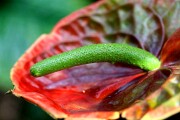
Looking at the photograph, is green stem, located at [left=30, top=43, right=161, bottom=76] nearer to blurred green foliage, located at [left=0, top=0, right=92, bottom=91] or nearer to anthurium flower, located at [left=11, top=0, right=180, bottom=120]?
anthurium flower, located at [left=11, top=0, right=180, bottom=120]

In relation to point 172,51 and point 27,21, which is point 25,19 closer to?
point 27,21

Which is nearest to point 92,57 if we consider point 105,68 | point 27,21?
point 105,68

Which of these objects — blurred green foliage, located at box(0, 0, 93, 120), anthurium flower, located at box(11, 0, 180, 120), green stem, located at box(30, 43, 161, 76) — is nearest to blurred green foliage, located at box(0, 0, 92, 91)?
blurred green foliage, located at box(0, 0, 93, 120)

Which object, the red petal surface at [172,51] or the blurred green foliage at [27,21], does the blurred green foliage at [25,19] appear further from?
the red petal surface at [172,51]

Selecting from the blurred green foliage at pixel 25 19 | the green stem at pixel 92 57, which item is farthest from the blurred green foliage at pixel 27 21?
the green stem at pixel 92 57

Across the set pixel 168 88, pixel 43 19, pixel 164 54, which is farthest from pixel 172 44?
pixel 43 19

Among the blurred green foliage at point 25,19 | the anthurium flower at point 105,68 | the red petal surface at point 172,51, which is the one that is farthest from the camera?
the blurred green foliage at point 25,19
